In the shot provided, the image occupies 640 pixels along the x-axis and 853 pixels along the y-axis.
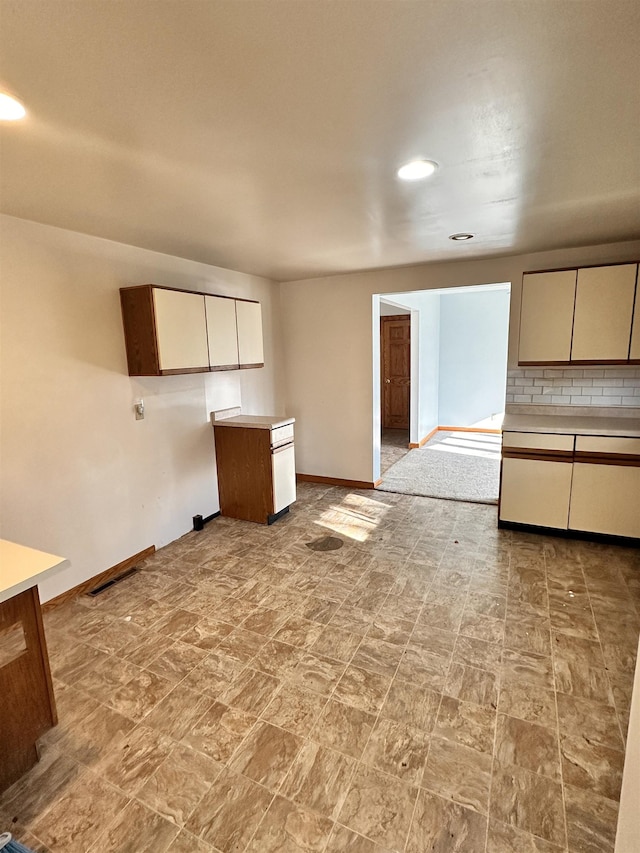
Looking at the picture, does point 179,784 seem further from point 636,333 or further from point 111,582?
point 636,333

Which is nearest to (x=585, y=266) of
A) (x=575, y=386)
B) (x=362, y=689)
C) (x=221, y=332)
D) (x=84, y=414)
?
(x=575, y=386)

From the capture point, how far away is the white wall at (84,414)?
2.48 m

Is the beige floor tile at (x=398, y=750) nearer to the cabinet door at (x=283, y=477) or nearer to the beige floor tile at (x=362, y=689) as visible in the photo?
the beige floor tile at (x=362, y=689)

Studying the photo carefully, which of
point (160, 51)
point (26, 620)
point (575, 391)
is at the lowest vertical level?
point (26, 620)

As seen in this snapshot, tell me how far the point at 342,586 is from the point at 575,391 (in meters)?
2.79

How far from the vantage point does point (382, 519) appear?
4027mm

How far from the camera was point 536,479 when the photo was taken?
3.52 meters

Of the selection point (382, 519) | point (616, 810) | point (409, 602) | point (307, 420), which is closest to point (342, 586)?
point (409, 602)

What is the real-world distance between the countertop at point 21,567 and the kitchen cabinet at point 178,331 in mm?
1669

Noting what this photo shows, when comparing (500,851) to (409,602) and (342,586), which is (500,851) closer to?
(409,602)

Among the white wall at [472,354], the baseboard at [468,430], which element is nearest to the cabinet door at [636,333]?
the white wall at [472,354]

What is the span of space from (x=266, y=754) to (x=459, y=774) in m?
0.76

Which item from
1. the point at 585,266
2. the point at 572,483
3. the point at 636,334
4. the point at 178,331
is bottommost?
the point at 572,483

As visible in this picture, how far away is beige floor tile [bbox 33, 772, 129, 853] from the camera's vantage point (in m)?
1.43
